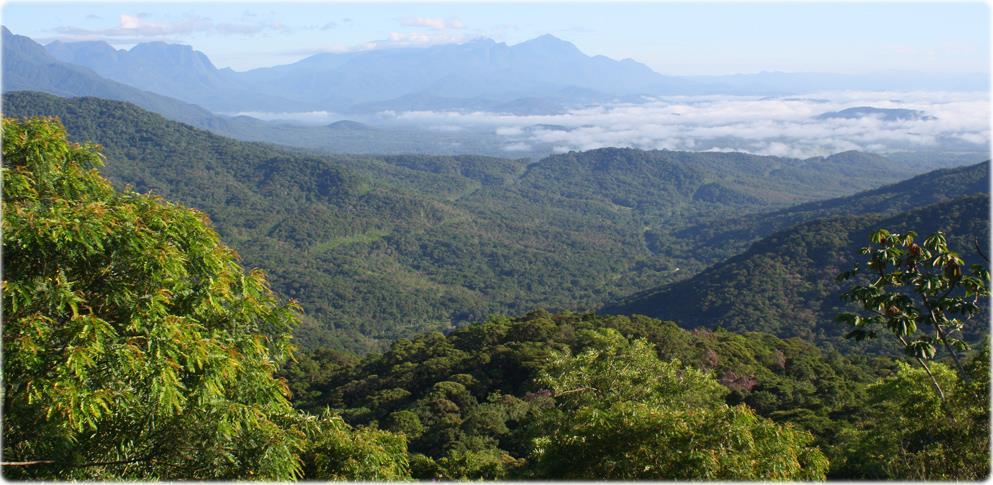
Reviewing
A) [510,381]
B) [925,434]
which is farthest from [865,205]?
[925,434]

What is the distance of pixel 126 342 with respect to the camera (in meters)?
→ 5.93

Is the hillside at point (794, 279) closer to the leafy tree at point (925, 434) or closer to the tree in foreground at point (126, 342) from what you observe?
the leafy tree at point (925, 434)

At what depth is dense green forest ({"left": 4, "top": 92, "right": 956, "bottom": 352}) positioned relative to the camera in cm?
10538

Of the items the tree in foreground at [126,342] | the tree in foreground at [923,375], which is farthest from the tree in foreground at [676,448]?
the tree in foreground at [126,342]

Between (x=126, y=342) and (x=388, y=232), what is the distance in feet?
449

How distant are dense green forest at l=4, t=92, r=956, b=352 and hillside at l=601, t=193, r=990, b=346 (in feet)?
86.6

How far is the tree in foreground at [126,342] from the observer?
562 centimetres

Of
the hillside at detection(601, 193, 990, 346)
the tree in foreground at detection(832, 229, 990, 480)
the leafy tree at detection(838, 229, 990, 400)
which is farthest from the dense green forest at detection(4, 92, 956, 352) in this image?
the leafy tree at detection(838, 229, 990, 400)

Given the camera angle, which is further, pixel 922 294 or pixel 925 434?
pixel 925 434

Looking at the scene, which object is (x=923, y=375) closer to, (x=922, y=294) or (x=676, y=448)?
(x=922, y=294)

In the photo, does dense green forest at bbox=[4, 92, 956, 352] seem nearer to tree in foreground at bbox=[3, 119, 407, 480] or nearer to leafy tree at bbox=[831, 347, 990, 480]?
leafy tree at bbox=[831, 347, 990, 480]

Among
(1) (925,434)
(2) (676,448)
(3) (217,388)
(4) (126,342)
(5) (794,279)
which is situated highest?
(4) (126,342)

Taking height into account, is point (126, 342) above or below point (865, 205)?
above

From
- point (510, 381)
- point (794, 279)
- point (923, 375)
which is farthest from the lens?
point (794, 279)
